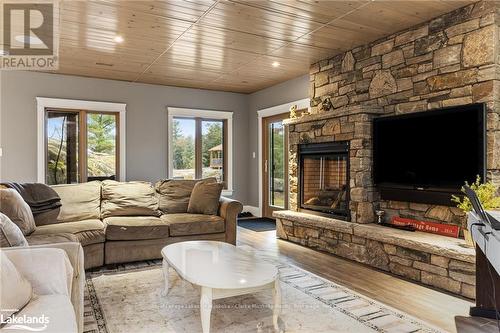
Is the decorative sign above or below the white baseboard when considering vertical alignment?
above

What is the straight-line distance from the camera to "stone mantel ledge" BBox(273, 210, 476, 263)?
2.95m

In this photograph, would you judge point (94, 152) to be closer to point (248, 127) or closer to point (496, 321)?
point (248, 127)

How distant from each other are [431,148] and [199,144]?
445 cm

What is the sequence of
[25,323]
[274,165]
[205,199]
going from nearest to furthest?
[25,323], [205,199], [274,165]

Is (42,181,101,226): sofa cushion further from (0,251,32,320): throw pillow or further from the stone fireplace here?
the stone fireplace

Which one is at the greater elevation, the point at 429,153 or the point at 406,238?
the point at 429,153

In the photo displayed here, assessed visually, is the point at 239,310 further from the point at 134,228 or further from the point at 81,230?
the point at 81,230

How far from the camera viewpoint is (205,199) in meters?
4.51

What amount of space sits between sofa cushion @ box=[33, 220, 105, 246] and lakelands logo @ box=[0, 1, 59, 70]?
2.08m

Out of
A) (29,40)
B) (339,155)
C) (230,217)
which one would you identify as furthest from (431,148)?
(29,40)

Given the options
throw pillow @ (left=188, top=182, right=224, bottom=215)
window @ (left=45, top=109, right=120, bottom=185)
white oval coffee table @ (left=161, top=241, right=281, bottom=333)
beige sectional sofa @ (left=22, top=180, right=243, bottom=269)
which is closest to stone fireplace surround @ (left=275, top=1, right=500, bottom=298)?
throw pillow @ (left=188, top=182, right=224, bottom=215)

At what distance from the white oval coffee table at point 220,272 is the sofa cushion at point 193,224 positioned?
100cm

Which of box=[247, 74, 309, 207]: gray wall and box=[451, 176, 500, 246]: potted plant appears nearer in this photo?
box=[451, 176, 500, 246]: potted plant

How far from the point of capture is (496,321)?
203cm
